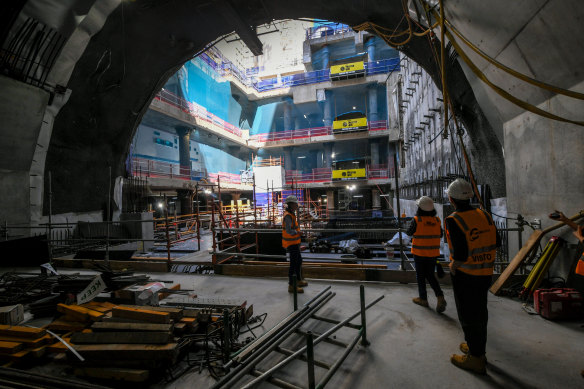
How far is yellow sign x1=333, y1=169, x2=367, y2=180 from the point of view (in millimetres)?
23984

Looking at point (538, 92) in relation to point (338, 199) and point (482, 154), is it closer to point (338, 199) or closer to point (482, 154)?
point (482, 154)

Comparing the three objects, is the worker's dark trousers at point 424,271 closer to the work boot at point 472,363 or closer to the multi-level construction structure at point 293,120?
the work boot at point 472,363

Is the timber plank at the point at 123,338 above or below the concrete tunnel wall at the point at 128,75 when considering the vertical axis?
below

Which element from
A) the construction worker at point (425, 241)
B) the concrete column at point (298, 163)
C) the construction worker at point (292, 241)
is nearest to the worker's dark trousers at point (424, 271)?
the construction worker at point (425, 241)

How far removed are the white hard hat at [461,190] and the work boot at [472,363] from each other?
1.52 metres

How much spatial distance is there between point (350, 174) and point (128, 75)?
1921 cm

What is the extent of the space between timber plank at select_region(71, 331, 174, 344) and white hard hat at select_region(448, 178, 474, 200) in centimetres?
324

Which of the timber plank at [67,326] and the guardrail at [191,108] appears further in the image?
the guardrail at [191,108]

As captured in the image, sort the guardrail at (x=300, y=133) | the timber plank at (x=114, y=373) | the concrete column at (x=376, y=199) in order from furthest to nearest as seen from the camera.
Answer: 1. the guardrail at (x=300, y=133)
2. the concrete column at (x=376, y=199)
3. the timber plank at (x=114, y=373)

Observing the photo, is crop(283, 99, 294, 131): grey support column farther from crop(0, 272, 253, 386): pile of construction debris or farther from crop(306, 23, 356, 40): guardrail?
crop(0, 272, 253, 386): pile of construction debris

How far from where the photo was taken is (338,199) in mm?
27797

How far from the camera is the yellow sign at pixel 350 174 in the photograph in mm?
23984

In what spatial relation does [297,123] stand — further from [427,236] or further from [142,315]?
[142,315]

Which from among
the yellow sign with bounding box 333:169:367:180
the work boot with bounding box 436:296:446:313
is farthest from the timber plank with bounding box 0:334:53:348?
the yellow sign with bounding box 333:169:367:180
